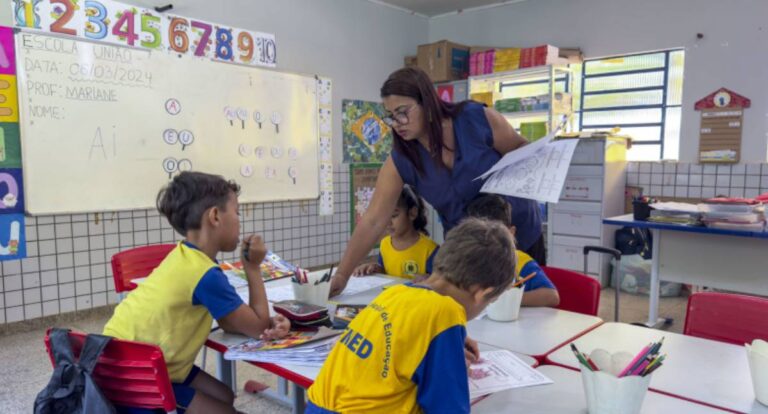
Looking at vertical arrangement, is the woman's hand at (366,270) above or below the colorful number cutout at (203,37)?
below

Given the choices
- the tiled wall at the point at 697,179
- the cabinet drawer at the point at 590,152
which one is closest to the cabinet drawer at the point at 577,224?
the cabinet drawer at the point at 590,152

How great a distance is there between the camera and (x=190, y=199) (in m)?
1.55

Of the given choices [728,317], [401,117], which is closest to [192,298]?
[401,117]

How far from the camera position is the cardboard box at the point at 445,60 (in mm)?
5281

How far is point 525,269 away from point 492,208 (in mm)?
219

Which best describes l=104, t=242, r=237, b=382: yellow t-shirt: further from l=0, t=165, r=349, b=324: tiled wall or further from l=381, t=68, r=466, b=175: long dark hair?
l=0, t=165, r=349, b=324: tiled wall

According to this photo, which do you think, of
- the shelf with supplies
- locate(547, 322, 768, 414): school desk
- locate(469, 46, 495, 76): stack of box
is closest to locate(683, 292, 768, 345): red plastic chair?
locate(547, 322, 768, 414): school desk

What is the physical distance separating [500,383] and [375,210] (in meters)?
1.04

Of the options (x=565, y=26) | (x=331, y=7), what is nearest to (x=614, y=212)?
(x=565, y=26)

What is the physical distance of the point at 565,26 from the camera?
197 inches

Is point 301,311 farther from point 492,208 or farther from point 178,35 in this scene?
point 178,35

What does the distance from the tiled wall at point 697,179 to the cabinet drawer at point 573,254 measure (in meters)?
0.72

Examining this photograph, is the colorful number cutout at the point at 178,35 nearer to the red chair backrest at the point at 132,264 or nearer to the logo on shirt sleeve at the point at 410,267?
the red chair backrest at the point at 132,264

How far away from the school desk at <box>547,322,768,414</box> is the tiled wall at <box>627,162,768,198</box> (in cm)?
338
